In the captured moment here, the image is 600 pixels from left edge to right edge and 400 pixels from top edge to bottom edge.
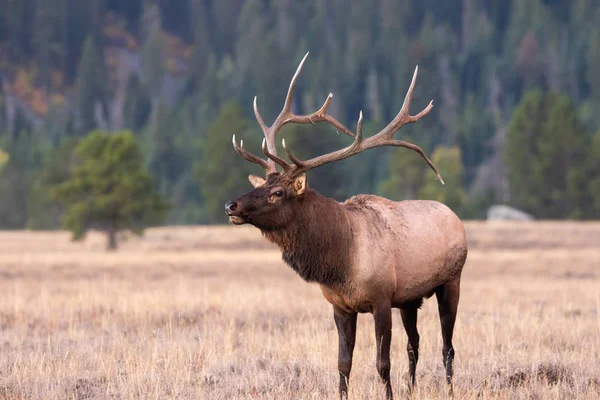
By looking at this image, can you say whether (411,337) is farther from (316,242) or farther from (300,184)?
(300,184)

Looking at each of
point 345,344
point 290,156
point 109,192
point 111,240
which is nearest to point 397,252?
point 345,344

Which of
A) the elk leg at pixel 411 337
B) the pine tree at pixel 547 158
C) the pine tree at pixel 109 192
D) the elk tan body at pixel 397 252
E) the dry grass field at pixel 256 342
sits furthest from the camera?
the pine tree at pixel 547 158

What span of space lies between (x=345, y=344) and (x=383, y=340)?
0.40m

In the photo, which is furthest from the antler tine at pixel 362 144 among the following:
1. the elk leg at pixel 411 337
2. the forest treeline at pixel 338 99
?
the forest treeline at pixel 338 99

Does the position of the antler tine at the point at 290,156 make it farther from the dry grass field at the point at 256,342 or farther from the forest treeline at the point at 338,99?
the forest treeline at the point at 338,99

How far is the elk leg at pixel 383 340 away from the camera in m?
9.24

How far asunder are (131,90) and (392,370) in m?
139

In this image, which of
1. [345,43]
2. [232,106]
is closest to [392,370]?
[232,106]

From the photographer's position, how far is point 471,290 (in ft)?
71.5

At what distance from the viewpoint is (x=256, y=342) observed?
1238cm

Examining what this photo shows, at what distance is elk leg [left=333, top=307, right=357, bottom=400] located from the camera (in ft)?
31.1

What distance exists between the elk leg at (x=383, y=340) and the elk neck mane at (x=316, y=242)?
0.43 m

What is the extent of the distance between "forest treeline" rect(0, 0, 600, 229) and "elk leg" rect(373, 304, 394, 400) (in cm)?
3597

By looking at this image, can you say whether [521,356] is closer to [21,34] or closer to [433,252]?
[433,252]
